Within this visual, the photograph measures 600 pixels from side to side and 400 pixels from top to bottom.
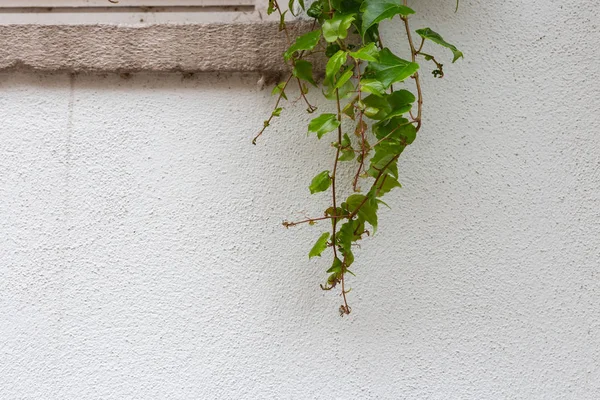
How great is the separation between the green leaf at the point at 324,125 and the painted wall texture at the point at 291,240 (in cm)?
21

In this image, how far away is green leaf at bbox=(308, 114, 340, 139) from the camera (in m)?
1.22

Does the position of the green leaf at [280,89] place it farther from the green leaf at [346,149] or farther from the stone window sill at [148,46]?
the green leaf at [346,149]

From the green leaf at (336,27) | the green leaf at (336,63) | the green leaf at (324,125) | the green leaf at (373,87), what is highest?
the green leaf at (336,27)

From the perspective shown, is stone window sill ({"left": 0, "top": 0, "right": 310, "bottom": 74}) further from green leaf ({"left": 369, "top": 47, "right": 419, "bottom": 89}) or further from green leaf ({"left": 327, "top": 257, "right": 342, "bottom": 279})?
green leaf ({"left": 327, "top": 257, "right": 342, "bottom": 279})

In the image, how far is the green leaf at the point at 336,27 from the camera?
3.94ft

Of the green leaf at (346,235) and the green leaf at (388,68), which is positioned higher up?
the green leaf at (388,68)

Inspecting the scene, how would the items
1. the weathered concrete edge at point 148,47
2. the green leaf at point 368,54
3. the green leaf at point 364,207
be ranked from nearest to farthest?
1. the green leaf at point 368,54
2. the green leaf at point 364,207
3. the weathered concrete edge at point 148,47

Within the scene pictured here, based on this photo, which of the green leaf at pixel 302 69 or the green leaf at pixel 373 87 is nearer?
the green leaf at pixel 373 87

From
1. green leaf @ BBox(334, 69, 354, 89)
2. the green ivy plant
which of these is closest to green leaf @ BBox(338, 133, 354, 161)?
the green ivy plant

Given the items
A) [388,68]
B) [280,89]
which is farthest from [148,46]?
[388,68]

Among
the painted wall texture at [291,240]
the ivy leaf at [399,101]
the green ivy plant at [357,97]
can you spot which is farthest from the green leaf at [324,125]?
the painted wall texture at [291,240]

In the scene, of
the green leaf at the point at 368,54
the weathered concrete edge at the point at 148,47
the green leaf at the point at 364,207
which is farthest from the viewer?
the weathered concrete edge at the point at 148,47

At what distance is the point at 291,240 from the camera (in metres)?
1.45

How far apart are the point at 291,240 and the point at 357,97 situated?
39 cm
